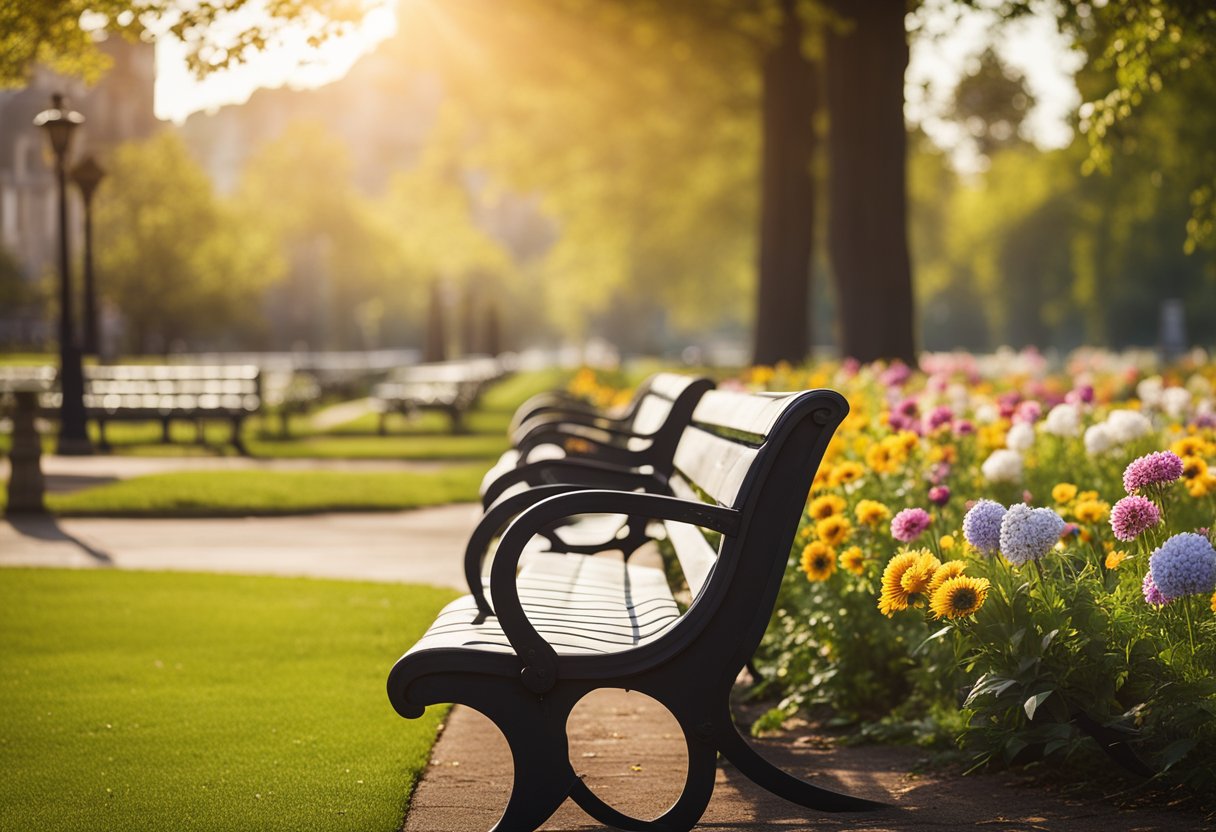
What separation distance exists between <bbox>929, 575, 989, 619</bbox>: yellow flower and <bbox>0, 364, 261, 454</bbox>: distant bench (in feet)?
55.3

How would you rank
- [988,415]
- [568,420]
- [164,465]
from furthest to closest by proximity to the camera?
[164,465]
[568,420]
[988,415]

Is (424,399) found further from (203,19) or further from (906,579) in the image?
(906,579)

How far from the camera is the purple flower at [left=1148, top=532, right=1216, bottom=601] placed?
3.56 meters

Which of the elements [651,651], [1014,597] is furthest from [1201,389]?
[651,651]

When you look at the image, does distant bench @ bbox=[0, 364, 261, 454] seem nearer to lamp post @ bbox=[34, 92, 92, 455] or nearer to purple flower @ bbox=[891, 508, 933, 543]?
lamp post @ bbox=[34, 92, 92, 455]

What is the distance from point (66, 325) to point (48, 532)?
26.8 ft

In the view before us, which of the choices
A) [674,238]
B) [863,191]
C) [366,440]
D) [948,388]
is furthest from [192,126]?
[948,388]

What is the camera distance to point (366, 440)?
23109mm

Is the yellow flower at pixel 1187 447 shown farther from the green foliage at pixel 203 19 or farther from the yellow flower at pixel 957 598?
the green foliage at pixel 203 19

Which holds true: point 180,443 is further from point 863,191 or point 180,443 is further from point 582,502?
point 582,502

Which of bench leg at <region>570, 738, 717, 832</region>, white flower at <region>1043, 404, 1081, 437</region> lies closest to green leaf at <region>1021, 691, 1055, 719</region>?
bench leg at <region>570, 738, 717, 832</region>

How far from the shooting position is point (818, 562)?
475 centimetres

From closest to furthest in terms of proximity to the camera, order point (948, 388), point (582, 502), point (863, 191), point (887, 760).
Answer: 1. point (582, 502)
2. point (887, 760)
3. point (948, 388)
4. point (863, 191)

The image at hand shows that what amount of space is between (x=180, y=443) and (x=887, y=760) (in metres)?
17.7
